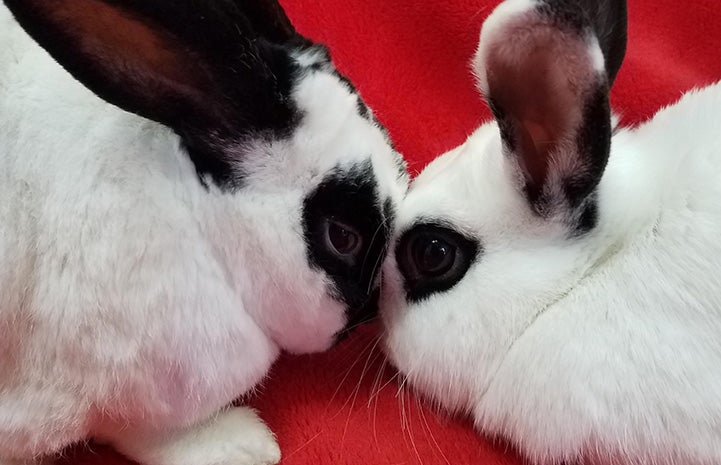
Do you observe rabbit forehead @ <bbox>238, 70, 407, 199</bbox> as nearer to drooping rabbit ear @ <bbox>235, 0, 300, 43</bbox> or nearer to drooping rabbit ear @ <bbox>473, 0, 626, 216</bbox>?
drooping rabbit ear @ <bbox>235, 0, 300, 43</bbox>

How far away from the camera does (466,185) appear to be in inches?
43.7

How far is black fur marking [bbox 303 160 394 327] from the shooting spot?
1.03 metres

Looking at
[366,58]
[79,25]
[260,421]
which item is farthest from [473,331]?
[366,58]

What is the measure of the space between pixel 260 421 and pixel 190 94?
1.67 feet

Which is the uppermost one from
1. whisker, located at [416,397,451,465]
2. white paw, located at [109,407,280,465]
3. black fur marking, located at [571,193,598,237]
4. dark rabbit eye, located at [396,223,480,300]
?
black fur marking, located at [571,193,598,237]

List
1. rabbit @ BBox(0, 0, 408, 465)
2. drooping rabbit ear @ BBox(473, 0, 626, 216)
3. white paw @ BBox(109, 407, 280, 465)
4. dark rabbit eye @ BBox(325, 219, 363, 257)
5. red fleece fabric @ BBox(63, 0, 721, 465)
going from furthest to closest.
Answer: red fleece fabric @ BBox(63, 0, 721, 465) < white paw @ BBox(109, 407, 280, 465) < dark rabbit eye @ BBox(325, 219, 363, 257) < rabbit @ BBox(0, 0, 408, 465) < drooping rabbit ear @ BBox(473, 0, 626, 216)

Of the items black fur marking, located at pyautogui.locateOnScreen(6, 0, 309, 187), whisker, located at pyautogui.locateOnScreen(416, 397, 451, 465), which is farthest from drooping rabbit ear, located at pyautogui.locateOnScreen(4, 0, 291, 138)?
whisker, located at pyautogui.locateOnScreen(416, 397, 451, 465)

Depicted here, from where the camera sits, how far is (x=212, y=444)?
1181 millimetres

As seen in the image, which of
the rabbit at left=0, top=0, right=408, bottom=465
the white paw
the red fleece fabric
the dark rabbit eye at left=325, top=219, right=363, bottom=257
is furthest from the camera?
the red fleece fabric

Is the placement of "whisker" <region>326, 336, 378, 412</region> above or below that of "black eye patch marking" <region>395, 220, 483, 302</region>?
below

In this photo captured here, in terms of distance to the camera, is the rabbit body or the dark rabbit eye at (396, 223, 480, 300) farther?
the dark rabbit eye at (396, 223, 480, 300)

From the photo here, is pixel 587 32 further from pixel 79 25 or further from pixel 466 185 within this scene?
pixel 79 25

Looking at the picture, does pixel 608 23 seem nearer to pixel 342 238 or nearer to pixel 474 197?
pixel 474 197

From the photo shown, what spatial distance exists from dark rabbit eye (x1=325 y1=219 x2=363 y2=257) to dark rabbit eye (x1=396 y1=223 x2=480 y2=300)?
0.07 metres
